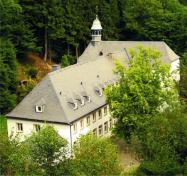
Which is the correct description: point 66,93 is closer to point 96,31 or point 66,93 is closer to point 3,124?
point 3,124

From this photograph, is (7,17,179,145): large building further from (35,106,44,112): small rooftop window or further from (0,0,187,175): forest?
(0,0,187,175): forest

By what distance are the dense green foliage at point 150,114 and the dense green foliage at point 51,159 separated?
569 centimetres

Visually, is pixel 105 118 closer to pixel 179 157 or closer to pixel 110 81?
pixel 110 81

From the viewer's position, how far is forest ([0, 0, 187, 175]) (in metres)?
35.9

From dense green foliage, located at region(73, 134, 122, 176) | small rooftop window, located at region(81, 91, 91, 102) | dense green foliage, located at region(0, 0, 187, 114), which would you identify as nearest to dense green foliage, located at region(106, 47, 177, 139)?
small rooftop window, located at region(81, 91, 91, 102)

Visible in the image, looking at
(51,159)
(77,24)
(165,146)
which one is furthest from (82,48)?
(51,159)

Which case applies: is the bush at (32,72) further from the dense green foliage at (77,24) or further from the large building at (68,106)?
the large building at (68,106)

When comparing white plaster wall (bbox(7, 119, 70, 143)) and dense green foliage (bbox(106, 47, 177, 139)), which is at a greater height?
dense green foliage (bbox(106, 47, 177, 139))

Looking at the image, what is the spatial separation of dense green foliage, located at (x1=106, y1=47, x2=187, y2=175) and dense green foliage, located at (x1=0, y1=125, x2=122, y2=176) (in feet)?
18.7

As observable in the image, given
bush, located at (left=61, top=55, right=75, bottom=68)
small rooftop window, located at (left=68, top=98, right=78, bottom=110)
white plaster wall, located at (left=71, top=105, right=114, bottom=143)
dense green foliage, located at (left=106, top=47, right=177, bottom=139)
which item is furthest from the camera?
bush, located at (left=61, top=55, right=75, bottom=68)

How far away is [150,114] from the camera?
45.2 meters

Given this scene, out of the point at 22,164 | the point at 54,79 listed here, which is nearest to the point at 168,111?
the point at 54,79

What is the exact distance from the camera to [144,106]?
44406mm

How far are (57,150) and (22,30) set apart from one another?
36.3m
